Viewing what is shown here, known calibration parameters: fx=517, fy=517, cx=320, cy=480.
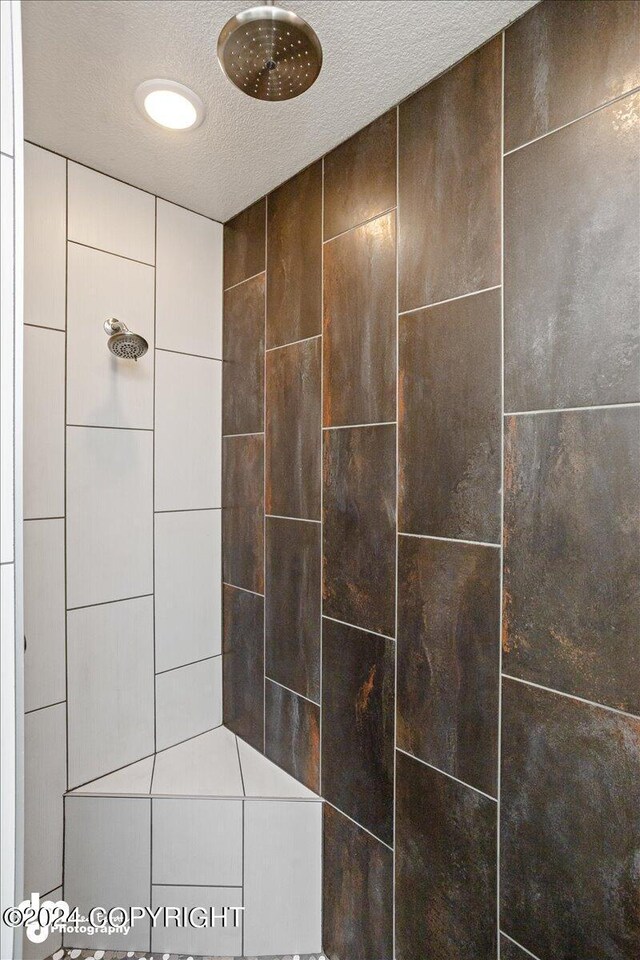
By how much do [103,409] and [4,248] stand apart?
0.92m

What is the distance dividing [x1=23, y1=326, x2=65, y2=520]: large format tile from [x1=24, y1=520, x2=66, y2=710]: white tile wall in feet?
0.21

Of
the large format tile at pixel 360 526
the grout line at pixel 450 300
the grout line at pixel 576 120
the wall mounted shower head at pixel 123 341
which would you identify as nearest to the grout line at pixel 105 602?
the large format tile at pixel 360 526

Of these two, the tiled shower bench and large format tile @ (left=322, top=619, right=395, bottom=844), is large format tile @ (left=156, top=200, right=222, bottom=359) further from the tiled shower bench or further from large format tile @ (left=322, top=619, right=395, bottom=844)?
the tiled shower bench

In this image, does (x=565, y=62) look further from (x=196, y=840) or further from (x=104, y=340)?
(x=196, y=840)

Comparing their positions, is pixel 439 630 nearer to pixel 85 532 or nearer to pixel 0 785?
pixel 0 785

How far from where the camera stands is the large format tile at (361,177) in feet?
4.35

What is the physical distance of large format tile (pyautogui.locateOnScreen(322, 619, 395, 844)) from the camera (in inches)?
52.1

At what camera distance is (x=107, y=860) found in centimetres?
150

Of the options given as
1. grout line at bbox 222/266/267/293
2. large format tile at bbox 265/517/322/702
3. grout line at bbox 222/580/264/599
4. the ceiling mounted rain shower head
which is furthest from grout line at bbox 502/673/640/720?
grout line at bbox 222/266/267/293

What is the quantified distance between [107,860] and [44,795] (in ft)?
0.87

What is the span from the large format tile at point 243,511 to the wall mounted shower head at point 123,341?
47cm

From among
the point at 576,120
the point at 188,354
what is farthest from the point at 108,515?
the point at 576,120

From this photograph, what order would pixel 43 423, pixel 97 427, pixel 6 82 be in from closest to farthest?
pixel 6 82, pixel 43 423, pixel 97 427

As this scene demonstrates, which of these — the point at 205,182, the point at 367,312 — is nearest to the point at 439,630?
the point at 367,312
